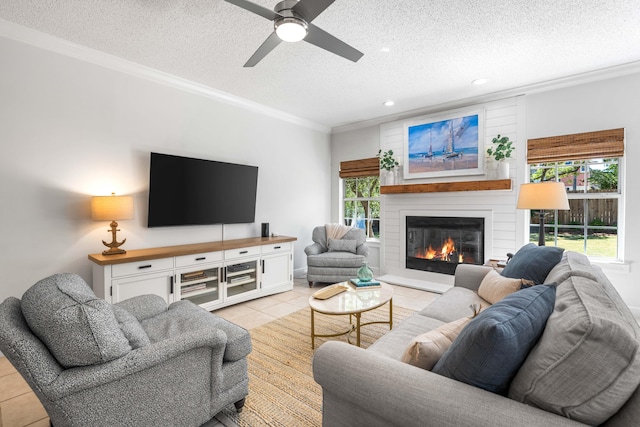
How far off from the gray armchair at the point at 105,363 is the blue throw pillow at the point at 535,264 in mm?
2001

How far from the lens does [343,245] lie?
4.75 m

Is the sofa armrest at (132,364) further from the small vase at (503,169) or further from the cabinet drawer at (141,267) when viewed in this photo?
the small vase at (503,169)

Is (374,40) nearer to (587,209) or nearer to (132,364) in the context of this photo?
(132,364)

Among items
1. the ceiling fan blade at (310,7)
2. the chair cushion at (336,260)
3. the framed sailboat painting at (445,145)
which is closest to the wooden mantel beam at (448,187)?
the framed sailboat painting at (445,145)

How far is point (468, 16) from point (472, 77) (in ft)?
4.19

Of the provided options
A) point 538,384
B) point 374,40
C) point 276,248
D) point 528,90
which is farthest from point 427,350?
point 528,90

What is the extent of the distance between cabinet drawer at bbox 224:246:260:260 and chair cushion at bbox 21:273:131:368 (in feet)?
7.36

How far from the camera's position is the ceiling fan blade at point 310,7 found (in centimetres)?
178

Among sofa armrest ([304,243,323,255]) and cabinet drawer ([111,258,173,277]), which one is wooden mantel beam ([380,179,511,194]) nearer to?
sofa armrest ([304,243,323,255])

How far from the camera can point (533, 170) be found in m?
3.89

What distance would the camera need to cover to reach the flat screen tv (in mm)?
3350

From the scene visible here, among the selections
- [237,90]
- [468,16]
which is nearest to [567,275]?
[468,16]

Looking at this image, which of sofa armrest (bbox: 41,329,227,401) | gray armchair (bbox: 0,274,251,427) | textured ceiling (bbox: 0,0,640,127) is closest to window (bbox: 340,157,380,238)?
textured ceiling (bbox: 0,0,640,127)

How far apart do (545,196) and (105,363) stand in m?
3.55
